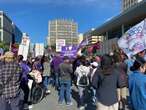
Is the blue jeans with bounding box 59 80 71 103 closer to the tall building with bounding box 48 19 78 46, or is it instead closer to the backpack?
the backpack

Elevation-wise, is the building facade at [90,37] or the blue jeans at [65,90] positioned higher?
the building facade at [90,37]

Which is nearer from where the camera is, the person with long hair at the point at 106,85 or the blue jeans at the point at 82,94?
the person with long hair at the point at 106,85

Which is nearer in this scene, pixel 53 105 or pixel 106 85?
pixel 106 85

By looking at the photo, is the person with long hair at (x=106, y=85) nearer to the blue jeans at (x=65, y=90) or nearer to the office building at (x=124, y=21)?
the blue jeans at (x=65, y=90)

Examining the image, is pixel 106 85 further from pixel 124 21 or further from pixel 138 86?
pixel 124 21

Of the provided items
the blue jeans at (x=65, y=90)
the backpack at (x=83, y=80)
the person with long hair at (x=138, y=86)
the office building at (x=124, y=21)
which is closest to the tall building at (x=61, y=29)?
the office building at (x=124, y=21)

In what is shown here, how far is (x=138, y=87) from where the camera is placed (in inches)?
273

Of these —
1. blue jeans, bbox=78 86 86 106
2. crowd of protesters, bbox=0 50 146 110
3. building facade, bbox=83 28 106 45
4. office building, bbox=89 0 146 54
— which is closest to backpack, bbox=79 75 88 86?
crowd of protesters, bbox=0 50 146 110

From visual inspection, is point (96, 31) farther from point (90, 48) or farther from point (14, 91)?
point (14, 91)

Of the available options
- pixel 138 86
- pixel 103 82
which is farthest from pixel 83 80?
pixel 138 86

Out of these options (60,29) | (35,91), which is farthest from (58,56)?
(60,29)

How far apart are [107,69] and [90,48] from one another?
18.4 meters

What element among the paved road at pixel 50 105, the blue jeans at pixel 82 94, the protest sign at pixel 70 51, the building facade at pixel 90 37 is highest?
the building facade at pixel 90 37

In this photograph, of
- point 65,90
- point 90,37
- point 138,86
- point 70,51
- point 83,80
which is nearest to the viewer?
point 138,86
